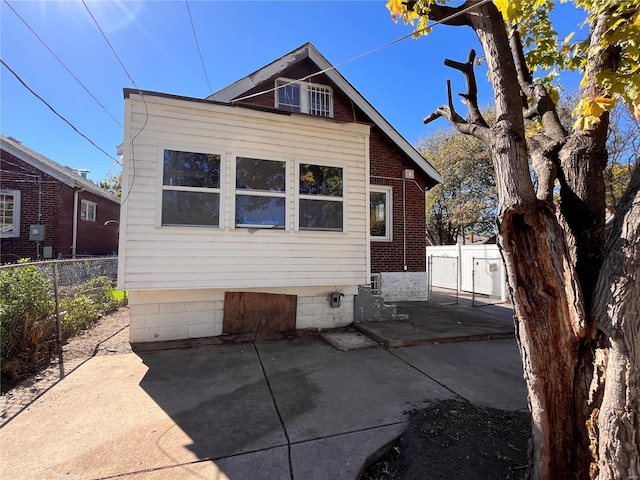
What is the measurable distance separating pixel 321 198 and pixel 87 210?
14.1 m

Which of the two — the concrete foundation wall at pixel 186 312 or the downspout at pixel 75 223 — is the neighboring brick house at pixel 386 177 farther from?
the downspout at pixel 75 223

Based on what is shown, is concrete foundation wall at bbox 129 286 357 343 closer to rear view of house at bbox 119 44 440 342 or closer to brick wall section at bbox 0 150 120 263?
rear view of house at bbox 119 44 440 342

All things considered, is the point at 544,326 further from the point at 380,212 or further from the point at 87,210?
the point at 87,210

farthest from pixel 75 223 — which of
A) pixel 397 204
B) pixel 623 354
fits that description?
pixel 623 354

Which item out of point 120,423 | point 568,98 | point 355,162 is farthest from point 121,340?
point 568,98

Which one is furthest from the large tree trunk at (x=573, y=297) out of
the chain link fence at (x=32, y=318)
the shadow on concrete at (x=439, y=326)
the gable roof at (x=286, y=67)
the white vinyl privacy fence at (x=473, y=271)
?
the white vinyl privacy fence at (x=473, y=271)

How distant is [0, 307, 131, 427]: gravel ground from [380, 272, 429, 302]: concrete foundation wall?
6.86 meters

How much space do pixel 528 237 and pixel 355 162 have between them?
4921 mm

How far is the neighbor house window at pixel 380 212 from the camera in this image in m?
9.98

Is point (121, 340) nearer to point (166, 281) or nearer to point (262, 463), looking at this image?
point (166, 281)

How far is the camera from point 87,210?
15211mm

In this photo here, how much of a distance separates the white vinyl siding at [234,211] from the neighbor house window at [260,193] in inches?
3.2

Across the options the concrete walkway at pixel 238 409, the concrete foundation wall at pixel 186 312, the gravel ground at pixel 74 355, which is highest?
the concrete foundation wall at pixel 186 312

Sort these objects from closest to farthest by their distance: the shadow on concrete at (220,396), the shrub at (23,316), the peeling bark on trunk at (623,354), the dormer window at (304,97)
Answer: the peeling bark on trunk at (623,354) → the shadow on concrete at (220,396) → the shrub at (23,316) → the dormer window at (304,97)
